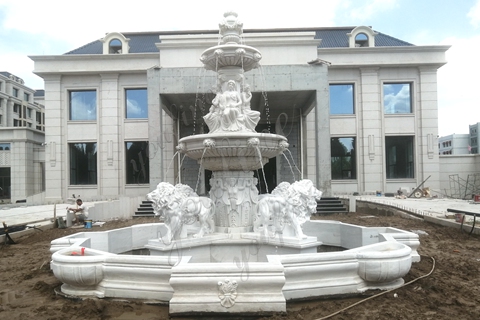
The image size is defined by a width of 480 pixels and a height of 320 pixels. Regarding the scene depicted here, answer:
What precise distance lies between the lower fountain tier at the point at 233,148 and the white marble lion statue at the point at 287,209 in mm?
881

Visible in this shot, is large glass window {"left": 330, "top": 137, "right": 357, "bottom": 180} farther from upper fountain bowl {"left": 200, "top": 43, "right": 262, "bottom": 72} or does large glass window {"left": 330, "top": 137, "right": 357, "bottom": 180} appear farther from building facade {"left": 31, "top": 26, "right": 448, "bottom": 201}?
upper fountain bowl {"left": 200, "top": 43, "right": 262, "bottom": 72}

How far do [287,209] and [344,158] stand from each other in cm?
1956

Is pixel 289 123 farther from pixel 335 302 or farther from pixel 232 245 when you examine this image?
pixel 335 302

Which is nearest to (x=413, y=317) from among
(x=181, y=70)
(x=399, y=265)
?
(x=399, y=265)

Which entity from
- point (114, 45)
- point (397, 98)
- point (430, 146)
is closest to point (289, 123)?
point (397, 98)

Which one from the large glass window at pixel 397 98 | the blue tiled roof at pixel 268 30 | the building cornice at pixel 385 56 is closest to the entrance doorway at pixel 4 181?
the blue tiled roof at pixel 268 30

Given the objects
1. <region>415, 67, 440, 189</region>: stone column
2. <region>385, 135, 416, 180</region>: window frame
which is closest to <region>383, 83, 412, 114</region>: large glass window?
<region>415, 67, 440, 189</region>: stone column

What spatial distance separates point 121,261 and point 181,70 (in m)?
13.5

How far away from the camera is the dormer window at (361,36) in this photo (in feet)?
85.7

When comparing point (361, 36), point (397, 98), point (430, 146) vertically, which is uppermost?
point (361, 36)

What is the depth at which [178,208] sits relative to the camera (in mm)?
7234

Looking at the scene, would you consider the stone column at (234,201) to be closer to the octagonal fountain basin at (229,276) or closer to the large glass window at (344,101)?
the octagonal fountain basin at (229,276)

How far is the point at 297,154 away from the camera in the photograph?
25016mm

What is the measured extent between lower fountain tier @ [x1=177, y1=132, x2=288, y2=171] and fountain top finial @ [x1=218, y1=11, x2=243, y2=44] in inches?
119
